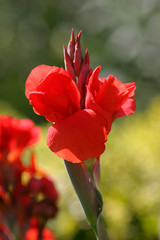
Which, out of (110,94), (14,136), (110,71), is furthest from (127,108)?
(110,71)

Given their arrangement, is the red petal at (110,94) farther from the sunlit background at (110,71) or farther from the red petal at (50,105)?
the sunlit background at (110,71)

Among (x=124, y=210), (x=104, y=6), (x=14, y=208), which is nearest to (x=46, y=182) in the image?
(x=14, y=208)

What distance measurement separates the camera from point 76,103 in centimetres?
62

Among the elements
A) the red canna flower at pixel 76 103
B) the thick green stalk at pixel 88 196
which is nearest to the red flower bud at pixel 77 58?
the red canna flower at pixel 76 103

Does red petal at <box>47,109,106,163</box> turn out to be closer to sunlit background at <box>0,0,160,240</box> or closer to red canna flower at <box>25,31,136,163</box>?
red canna flower at <box>25,31,136,163</box>

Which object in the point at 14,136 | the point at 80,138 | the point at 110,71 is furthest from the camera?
the point at 110,71

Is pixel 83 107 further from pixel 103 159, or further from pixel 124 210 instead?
pixel 103 159

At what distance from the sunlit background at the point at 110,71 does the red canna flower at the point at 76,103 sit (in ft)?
2.17

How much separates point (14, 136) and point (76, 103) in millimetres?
364

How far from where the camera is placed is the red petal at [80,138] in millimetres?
580

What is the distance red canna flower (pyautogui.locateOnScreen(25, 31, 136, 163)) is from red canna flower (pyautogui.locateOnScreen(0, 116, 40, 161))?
0.31 meters

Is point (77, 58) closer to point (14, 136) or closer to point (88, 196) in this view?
point (88, 196)

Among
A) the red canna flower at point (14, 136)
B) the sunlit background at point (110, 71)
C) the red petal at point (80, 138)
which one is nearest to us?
the red petal at point (80, 138)

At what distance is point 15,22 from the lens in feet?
18.9
